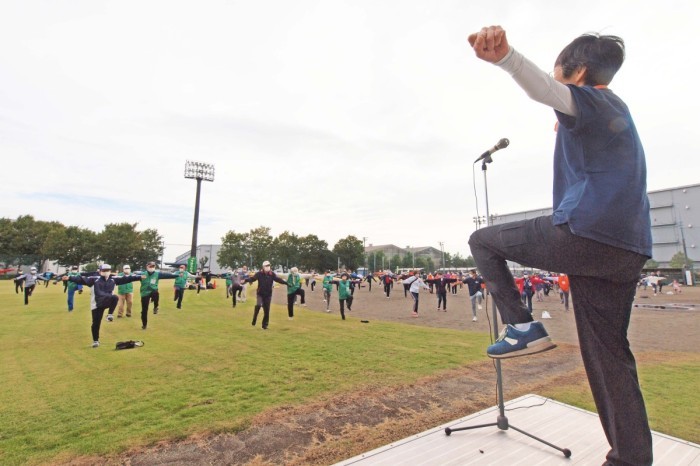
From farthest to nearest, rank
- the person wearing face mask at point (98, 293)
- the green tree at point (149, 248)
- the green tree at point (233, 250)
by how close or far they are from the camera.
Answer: the green tree at point (233, 250) < the green tree at point (149, 248) < the person wearing face mask at point (98, 293)

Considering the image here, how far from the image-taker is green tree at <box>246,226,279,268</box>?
9617 cm

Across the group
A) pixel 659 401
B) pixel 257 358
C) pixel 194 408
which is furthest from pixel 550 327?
pixel 194 408

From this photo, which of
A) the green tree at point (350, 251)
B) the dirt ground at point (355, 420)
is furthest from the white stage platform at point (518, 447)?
the green tree at point (350, 251)

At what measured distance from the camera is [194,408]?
15.7 feet

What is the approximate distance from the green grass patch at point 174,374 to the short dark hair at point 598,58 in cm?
485

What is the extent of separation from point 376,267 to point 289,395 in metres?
130

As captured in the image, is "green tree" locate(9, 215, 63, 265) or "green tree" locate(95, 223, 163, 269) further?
"green tree" locate(95, 223, 163, 269)

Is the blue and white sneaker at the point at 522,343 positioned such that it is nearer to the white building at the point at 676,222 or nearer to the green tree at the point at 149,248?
the white building at the point at 676,222

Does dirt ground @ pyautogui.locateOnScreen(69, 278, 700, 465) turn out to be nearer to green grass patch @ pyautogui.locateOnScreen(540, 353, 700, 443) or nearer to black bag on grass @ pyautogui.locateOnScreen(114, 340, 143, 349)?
A: green grass patch @ pyautogui.locateOnScreen(540, 353, 700, 443)

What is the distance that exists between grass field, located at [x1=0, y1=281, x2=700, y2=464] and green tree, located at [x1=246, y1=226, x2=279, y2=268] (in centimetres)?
8513

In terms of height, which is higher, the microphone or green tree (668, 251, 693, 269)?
green tree (668, 251, 693, 269)

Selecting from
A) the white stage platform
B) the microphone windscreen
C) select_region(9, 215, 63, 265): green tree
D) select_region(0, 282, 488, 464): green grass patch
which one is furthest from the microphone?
select_region(9, 215, 63, 265): green tree

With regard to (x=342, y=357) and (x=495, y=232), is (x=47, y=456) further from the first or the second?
(x=342, y=357)

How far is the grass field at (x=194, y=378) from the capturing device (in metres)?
4.09
